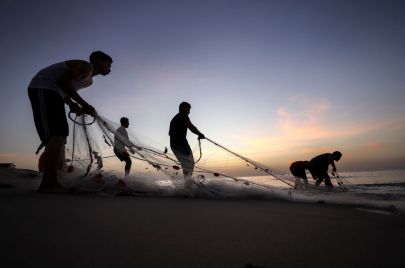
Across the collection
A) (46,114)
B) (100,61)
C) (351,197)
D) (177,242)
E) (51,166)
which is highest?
(100,61)

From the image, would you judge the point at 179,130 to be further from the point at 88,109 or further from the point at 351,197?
the point at 351,197

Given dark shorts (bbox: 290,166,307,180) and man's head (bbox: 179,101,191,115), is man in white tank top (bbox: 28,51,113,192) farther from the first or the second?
dark shorts (bbox: 290,166,307,180)

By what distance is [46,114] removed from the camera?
12.0ft

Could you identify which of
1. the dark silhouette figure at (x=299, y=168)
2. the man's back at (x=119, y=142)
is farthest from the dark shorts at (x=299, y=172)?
the man's back at (x=119, y=142)

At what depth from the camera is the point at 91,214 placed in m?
1.96

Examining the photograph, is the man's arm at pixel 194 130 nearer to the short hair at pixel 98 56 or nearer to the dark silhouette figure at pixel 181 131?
the dark silhouette figure at pixel 181 131

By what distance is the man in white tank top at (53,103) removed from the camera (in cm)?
359

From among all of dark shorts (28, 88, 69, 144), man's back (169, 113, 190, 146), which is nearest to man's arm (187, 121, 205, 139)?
man's back (169, 113, 190, 146)

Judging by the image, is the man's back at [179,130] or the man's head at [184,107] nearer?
the man's back at [179,130]

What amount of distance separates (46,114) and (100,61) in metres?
1.19

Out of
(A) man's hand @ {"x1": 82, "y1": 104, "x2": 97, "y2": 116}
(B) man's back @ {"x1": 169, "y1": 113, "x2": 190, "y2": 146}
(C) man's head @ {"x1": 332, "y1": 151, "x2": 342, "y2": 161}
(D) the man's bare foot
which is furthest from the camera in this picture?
(C) man's head @ {"x1": 332, "y1": 151, "x2": 342, "y2": 161}

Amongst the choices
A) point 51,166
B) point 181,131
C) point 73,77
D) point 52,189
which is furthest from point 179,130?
point 52,189

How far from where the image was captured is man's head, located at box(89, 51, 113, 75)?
13.7ft

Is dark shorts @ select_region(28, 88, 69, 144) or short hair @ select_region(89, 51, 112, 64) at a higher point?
short hair @ select_region(89, 51, 112, 64)
